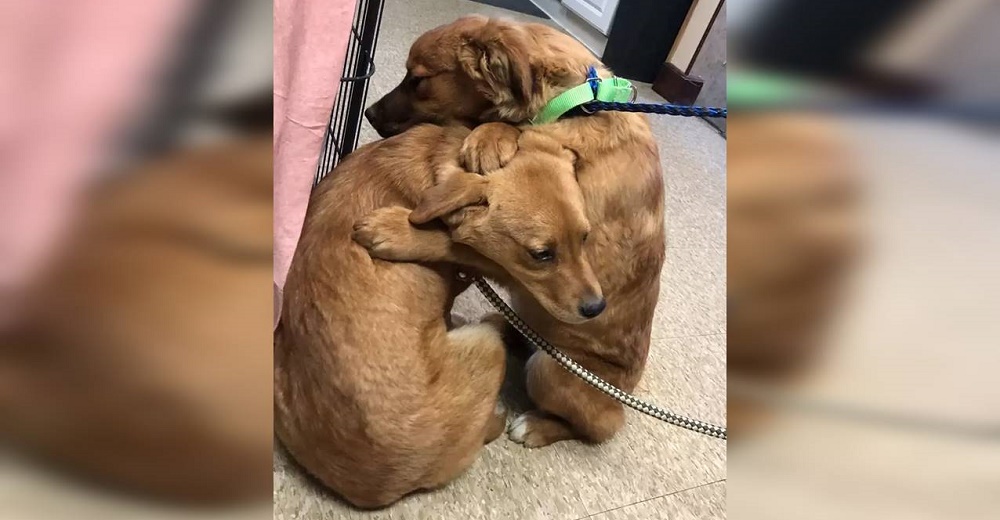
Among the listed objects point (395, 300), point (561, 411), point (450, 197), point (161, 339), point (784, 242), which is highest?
point (784, 242)

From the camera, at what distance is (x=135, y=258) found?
0.39 meters

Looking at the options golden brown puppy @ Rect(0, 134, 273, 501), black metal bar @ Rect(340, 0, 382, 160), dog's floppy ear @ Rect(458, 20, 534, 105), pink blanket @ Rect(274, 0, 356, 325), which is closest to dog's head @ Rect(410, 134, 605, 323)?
dog's floppy ear @ Rect(458, 20, 534, 105)

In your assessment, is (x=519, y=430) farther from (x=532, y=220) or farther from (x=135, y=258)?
(x=135, y=258)

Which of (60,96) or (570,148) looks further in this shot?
(570,148)

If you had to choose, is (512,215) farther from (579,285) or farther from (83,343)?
(83,343)

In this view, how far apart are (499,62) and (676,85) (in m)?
2.64

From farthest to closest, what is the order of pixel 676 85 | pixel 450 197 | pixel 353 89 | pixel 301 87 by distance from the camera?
pixel 676 85 < pixel 353 89 < pixel 450 197 < pixel 301 87

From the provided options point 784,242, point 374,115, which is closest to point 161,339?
point 784,242

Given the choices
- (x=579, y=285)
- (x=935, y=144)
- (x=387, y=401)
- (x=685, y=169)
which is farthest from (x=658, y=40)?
(x=935, y=144)

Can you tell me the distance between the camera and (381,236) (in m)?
1.28

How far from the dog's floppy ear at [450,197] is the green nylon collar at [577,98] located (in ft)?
0.83

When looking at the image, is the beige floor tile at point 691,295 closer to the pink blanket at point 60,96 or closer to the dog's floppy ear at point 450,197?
the dog's floppy ear at point 450,197

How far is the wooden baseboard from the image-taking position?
3695 millimetres

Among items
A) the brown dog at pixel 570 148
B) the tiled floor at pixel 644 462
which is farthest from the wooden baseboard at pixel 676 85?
the brown dog at pixel 570 148
